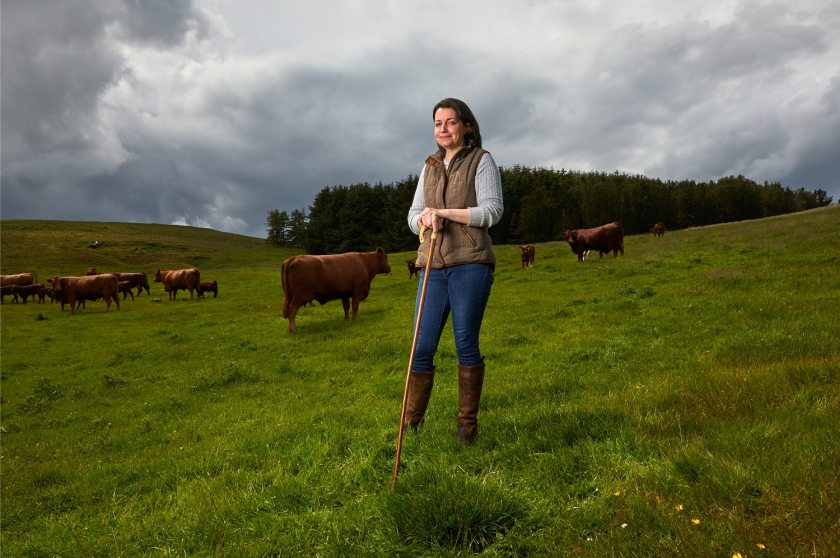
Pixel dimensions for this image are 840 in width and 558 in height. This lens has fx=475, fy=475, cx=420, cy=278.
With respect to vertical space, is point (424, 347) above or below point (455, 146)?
below

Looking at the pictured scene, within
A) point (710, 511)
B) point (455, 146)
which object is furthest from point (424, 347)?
point (710, 511)

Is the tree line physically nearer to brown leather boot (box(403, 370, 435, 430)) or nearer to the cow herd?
the cow herd

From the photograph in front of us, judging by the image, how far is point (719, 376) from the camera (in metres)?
5.31

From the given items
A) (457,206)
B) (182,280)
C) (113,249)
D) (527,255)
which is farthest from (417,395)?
(113,249)

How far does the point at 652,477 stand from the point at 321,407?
16.4ft

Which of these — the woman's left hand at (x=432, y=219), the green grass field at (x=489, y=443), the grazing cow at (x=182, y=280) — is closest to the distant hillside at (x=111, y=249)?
the grazing cow at (x=182, y=280)

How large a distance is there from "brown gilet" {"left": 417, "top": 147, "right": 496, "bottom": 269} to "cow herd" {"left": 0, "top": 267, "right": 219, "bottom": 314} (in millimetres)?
32853

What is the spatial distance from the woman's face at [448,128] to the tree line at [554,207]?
7480 centimetres

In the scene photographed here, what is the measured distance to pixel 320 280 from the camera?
1551 centimetres

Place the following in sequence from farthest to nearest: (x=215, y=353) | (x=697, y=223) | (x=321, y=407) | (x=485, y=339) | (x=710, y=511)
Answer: (x=697, y=223), (x=215, y=353), (x=485, y=339), (x=321, y=407), (x=710, y=511)

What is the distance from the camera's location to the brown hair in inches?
173

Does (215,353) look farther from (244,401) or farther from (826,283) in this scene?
(826,283)

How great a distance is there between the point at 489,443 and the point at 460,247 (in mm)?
1775

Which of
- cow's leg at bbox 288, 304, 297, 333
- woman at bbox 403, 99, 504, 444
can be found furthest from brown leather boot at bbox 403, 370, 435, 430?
cow's leg at bbox 288, 304, 297, 333
